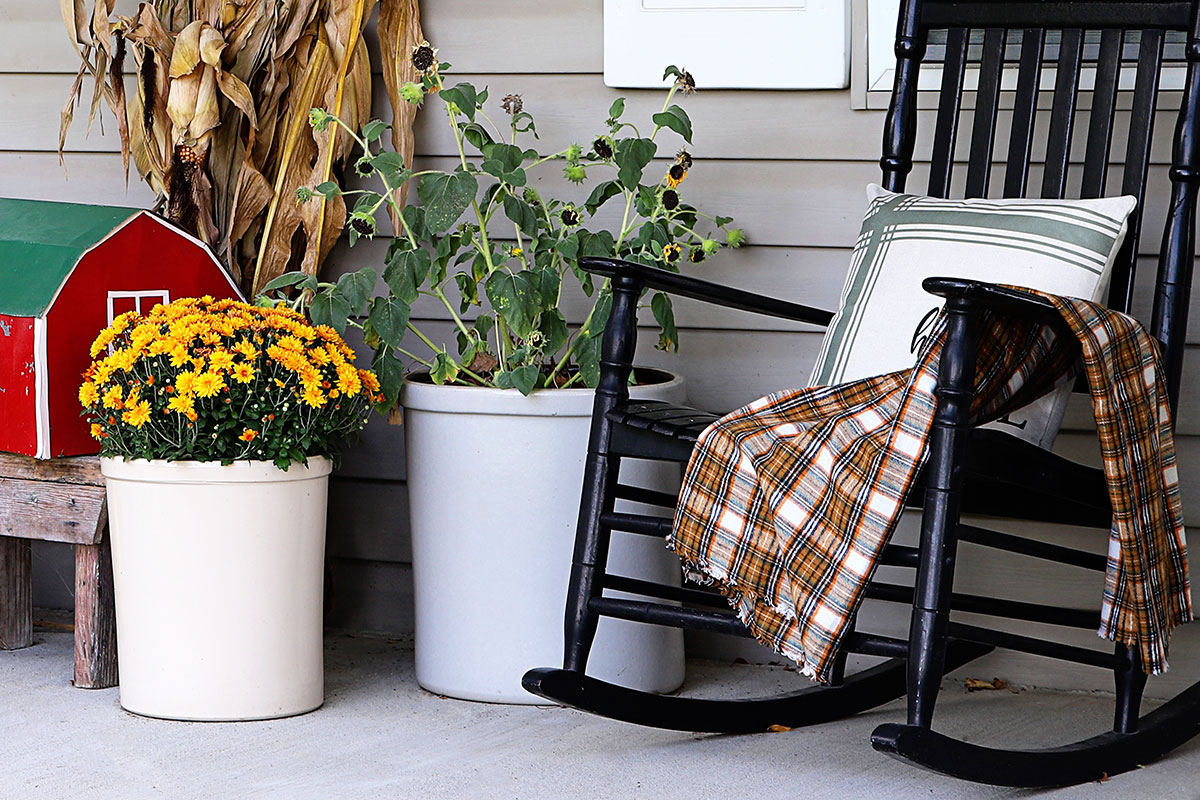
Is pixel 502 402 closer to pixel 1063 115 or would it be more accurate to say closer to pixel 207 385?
pixel 207 385

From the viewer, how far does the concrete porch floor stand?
165 centimetres

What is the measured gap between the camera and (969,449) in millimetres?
1482

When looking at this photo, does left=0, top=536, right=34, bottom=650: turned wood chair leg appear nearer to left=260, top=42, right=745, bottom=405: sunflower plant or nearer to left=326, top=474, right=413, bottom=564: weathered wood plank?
left=326, top=474, right=413, bottom=564: weathered wood plank

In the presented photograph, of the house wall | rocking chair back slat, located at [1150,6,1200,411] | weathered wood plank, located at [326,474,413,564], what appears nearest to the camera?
rocking chair back slat, located at [1150,6,1200,411]

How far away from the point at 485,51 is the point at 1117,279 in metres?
1.08

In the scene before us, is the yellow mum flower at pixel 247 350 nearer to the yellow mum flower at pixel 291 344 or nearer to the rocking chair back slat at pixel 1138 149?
the yellow mum flower at pixel 291 344

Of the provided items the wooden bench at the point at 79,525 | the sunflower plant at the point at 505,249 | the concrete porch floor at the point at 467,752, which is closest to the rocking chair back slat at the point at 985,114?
the sunflower plant at the point at 505,249

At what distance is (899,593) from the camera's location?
1659mm

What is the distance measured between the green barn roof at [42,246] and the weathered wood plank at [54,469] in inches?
9.1

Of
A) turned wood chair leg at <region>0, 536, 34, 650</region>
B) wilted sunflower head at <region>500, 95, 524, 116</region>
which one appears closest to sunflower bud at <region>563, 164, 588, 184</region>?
wilted sunflower head at <region>500, 95, 524, 116</region>

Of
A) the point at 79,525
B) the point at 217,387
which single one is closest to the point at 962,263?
the point at 217,387

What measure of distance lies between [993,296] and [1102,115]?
0.64 m

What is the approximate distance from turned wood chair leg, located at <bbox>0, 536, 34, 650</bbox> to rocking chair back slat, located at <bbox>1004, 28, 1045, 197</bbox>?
→ 64.7 inches

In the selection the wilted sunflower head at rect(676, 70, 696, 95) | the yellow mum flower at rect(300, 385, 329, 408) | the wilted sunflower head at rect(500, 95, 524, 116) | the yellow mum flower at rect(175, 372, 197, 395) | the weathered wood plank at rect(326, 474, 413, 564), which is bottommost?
the weathered wood plank at rect(326, 474, 413, 564)
